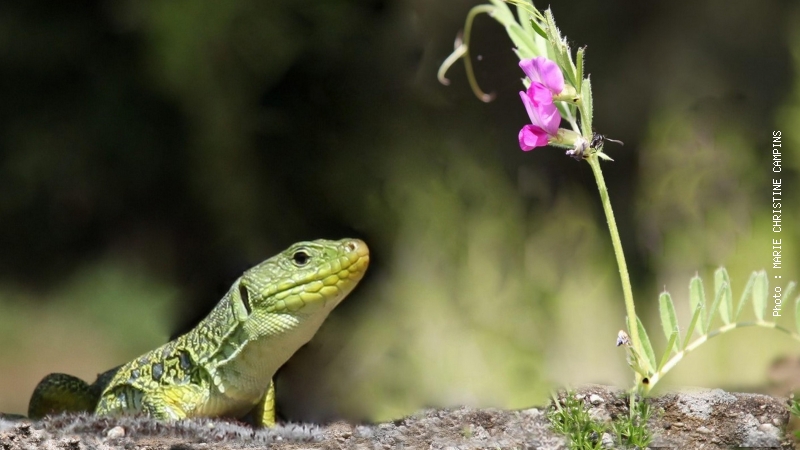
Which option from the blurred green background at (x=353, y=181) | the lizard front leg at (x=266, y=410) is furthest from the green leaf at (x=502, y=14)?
the lizard front leg at (x=266, y=410)

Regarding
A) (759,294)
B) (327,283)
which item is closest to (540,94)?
(759,294)

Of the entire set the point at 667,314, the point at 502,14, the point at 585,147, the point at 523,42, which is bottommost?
the point at 667,314

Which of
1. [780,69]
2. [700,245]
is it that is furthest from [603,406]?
[780,69]

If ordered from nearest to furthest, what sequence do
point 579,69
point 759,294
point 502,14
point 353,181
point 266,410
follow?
point 579,69
point 759,294
point 502,14
point 266,410
point 353,181

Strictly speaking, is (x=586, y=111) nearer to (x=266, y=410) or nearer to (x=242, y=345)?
(x=242, y=345)

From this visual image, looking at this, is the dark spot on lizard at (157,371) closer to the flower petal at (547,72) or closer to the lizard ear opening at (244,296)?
the lizard ear opening at (244,296)

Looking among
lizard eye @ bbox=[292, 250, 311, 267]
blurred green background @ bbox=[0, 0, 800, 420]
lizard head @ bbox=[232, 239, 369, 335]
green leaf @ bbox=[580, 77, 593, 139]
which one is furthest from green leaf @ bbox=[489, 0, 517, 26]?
lizard eye @ bbox=[292, 250, 311, 267]
